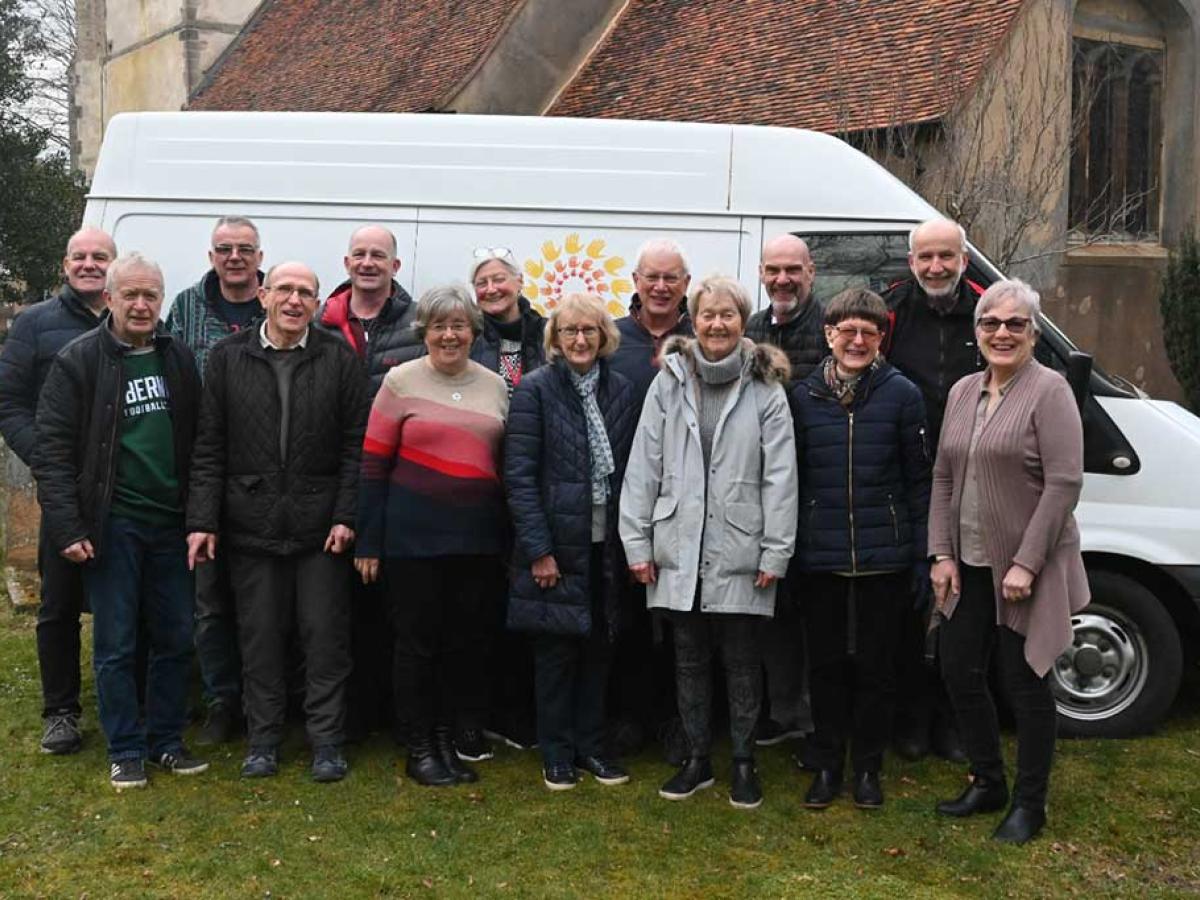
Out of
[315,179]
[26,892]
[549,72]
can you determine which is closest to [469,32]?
[549,72]

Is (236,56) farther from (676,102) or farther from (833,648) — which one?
(833,648)

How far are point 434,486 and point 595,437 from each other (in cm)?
62

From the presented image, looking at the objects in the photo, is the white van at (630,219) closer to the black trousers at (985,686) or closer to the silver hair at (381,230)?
the silver hair at (381,230)

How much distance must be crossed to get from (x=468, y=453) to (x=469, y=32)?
56.5 feet

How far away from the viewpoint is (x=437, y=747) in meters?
5.25

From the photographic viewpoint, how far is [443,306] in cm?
484

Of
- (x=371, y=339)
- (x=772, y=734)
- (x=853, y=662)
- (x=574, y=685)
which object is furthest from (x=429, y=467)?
(x=772, y=734)

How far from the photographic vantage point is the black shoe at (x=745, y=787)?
4906mm

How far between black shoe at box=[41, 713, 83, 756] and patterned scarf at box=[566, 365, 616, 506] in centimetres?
245

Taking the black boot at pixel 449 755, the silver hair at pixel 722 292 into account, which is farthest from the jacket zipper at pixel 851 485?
the black boot at pixel 449 755

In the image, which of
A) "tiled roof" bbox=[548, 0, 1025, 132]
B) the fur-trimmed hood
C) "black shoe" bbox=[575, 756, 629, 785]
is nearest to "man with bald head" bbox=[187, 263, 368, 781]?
"black shoe" bbox=[575, 756, 629, 785]

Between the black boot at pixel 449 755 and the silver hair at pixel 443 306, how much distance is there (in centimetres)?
157

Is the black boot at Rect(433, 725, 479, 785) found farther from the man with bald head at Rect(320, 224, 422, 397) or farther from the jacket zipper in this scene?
the jacket zipper

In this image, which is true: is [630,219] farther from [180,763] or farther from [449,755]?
[180,763]
